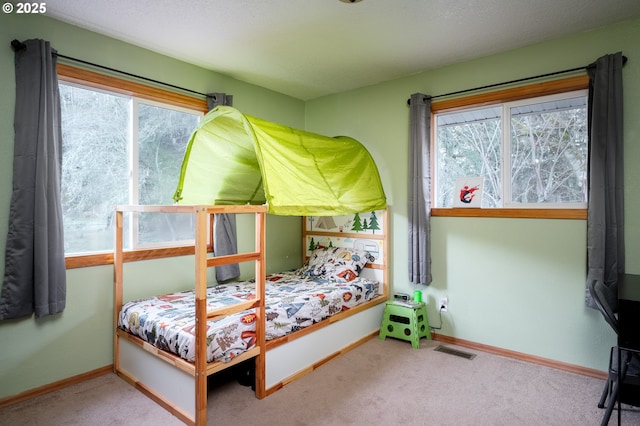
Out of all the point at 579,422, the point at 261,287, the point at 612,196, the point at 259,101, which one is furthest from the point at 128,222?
the point at 612,196

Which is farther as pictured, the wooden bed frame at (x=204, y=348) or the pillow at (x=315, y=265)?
the pillow at (x=315, y=265)

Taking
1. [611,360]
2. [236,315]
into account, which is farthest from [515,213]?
[236,315]

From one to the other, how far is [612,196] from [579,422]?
148cm

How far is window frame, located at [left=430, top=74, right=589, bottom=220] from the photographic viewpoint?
2.71m

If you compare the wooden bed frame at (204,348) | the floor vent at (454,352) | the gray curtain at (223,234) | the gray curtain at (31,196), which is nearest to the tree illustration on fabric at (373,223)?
the wooden bed frame at (204,348)

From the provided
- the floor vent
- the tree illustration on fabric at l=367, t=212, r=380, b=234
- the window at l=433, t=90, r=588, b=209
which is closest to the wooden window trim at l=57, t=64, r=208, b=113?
the tree illustration on fabric at l=367, t=212, r=380, b=234

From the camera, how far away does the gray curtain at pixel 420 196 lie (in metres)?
3.29

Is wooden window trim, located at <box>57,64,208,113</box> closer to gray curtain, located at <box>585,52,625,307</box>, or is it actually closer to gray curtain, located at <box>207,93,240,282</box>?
gray curtain, located at <box>207,93,240,282</box>

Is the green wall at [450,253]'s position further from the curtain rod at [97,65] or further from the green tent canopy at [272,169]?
the green tent canopy at [272,169]

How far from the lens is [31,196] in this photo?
2.30m

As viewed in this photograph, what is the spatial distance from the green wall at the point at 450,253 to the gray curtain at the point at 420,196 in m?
0.15

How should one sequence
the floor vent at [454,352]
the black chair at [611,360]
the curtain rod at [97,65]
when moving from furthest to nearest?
the floor vent at [454,352]
the curtain rod at [97,65]
the black chair at [611,360]

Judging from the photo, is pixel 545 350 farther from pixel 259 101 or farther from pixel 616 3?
pixel 259 101

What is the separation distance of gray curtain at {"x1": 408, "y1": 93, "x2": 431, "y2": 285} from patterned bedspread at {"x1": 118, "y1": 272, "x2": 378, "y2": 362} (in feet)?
1.64
